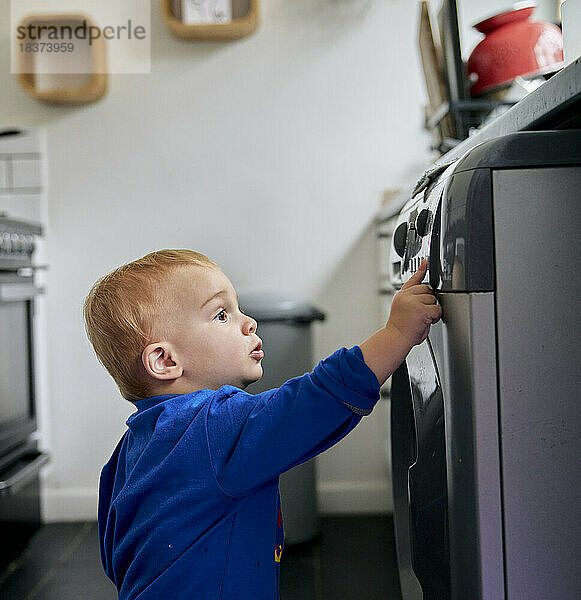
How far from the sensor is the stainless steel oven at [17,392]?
192 cm

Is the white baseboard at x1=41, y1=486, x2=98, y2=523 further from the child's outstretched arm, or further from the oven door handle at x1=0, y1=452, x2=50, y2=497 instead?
the child's outstretched arm

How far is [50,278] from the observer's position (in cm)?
233

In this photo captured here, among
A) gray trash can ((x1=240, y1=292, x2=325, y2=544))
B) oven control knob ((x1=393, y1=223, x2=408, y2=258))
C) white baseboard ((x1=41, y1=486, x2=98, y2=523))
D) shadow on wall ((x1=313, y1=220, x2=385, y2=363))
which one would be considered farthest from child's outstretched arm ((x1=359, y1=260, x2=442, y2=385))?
white baseboard ((x1=41, y1=486, x2=98, y2=523))

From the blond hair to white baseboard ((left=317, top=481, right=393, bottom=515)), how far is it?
1483 mm

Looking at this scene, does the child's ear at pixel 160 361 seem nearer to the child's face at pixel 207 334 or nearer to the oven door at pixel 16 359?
the child's face at pixel 207 334

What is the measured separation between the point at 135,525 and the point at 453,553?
0.40m

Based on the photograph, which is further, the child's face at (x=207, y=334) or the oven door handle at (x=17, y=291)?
the oven door handle at (x=17, y=291)

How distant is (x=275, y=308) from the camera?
6.49ft

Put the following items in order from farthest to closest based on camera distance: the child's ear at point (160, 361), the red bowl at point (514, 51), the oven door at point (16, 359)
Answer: the oven door at point (16, 359) → the red bowl at point (514, 51) → the child's ear at point (160, 361)

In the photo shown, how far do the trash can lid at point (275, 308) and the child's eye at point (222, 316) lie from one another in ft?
3.32

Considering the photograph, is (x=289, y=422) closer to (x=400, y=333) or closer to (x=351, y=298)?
(x=400, y=333)

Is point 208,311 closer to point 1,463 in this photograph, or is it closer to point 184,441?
point 184,441

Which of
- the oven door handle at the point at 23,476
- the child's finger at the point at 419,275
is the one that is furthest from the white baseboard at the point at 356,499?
the child's finger at the point at 419,275

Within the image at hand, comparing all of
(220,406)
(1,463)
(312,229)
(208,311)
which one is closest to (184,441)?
(220,406)
